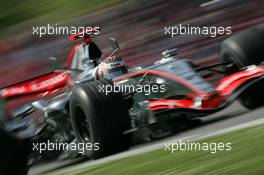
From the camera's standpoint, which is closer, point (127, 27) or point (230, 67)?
point (230, 67)

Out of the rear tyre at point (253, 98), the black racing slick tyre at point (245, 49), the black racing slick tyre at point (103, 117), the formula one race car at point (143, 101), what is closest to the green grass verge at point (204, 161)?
the black racing slick tyre at point (103, 117)

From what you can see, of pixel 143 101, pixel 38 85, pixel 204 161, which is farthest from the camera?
pixel 38 85

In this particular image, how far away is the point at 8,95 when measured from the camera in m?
10.7

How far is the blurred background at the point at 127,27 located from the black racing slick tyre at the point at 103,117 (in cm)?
471

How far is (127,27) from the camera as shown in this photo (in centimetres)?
1478

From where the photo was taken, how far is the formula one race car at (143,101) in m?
8.18

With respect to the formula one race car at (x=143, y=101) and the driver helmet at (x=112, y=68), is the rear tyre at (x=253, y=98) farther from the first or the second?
the driver helmet at (x=112, y=68)

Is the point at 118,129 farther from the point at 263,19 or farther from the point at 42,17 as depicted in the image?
the point at 42,17

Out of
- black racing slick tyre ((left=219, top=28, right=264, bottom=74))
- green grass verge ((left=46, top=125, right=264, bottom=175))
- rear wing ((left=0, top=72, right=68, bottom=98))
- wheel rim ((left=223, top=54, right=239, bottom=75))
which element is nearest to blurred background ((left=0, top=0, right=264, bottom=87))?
wheel rim ((left=223, top=54, right=239, bottom=75))

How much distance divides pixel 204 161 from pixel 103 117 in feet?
7.67

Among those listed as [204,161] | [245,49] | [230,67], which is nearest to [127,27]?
[230,67]

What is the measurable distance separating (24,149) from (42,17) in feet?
29.4

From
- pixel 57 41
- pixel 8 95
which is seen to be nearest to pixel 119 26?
pixel 57 41

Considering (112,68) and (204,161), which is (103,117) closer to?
(112,68)
